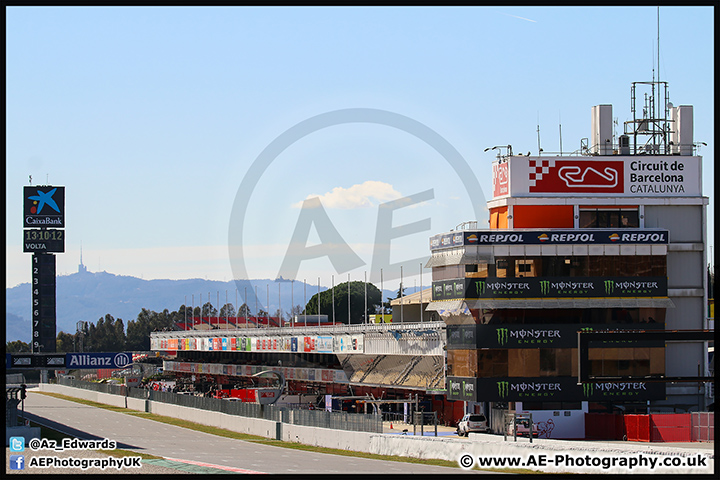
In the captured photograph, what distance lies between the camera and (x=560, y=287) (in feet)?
216

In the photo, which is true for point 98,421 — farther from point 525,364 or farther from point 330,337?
point 525,364

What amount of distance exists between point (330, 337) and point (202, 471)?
51.9 meters

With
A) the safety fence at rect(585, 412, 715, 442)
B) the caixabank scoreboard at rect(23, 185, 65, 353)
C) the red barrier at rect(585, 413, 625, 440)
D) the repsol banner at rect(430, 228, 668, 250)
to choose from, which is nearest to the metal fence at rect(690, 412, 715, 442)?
the safety fence at rect(585, 412, 715, 442)

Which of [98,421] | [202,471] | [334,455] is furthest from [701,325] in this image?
[98,421]

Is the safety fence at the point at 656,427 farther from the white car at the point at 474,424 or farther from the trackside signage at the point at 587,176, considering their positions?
the trackside signage at the point at 587,176

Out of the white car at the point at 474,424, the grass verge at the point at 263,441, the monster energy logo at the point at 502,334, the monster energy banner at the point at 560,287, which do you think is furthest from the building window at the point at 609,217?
the grass verge at the point at 263,441

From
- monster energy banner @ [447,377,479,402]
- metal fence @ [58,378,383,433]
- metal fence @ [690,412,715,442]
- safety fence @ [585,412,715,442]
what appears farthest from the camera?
monster energy banner @ [447,377,479,402]

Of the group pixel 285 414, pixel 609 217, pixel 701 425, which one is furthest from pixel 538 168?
pixel 285 414

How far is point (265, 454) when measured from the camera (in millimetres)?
56781

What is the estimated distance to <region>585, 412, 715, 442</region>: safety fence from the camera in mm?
58312

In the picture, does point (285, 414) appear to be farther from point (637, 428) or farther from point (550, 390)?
point (637, 428)

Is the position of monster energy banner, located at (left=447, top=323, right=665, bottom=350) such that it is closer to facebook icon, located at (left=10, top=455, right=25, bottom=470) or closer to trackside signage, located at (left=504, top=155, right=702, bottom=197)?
trackside signage, located at (left=504, top=155, right=702, bottom=197)

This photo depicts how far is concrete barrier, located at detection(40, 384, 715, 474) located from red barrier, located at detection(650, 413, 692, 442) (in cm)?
425

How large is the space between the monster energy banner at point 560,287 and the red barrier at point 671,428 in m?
9.72
